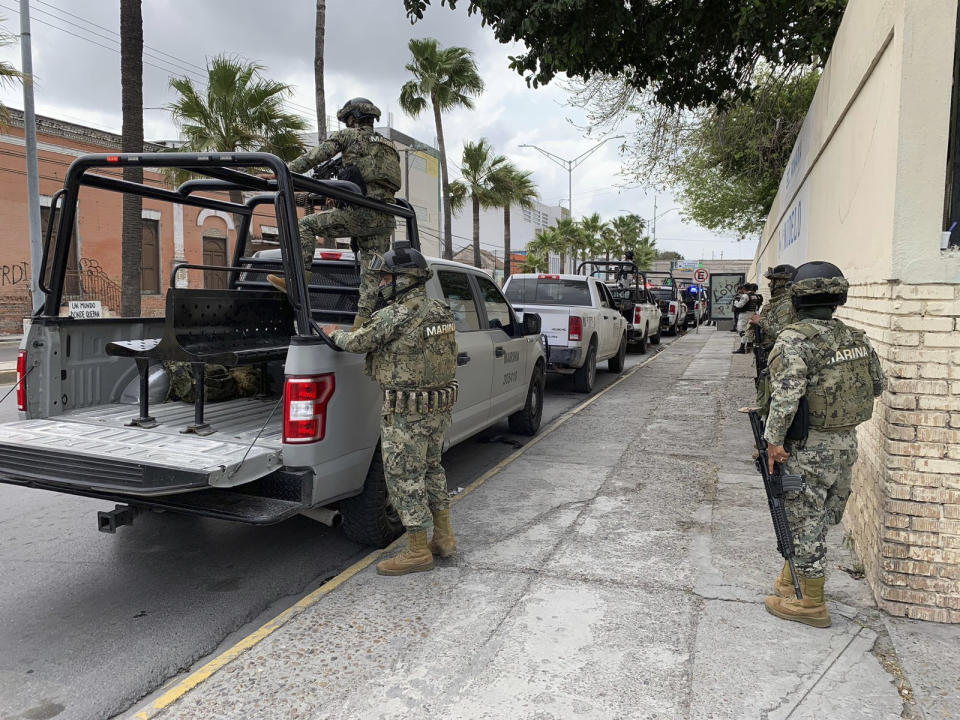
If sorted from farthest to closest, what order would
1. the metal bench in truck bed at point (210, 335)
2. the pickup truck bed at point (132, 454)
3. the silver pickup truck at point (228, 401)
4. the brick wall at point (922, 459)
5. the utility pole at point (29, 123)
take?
the utility pole at point (29, 123) < the metal bench in truck bed at point (210, 335) < the silver pickup truck at point (228, 401) < the brick wall at point (922, 459) < the pickup truck bed at point (132, 454)

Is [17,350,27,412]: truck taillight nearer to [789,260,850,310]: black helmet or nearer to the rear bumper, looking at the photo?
the rear bumper

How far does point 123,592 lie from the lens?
389cm

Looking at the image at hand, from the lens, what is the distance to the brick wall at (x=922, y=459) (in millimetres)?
3379

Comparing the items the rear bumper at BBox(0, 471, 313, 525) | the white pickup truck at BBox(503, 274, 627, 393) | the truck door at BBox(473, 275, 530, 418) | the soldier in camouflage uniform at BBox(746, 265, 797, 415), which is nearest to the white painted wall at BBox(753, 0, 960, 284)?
the soldier in camouflage uniform at BBox(746, 265, 797, 415)

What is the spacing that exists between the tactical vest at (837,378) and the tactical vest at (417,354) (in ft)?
5.84

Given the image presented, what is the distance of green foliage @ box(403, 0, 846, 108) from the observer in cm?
718

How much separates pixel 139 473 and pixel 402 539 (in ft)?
5.73

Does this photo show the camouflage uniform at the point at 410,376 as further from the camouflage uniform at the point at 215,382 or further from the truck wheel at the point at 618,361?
the truck wheel at the point at 618,361

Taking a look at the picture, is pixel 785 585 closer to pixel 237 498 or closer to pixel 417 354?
pixel 417 354

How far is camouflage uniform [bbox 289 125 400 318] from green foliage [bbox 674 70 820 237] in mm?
6665

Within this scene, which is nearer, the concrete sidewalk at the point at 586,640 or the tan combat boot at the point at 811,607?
the concrete sidewalk at the point at 586,640

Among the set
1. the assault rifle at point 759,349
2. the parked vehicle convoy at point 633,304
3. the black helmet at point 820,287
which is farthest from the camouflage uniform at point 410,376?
the parked vehicle convoy at point 633,304

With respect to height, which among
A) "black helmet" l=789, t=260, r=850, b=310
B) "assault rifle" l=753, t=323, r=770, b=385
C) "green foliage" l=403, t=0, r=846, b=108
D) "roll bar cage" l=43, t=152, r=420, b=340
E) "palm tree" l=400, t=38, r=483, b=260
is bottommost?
"assault rifle" l=753, t=323, r=770, b=385

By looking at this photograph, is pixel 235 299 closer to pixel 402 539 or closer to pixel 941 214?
pixel 402 539
